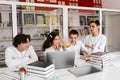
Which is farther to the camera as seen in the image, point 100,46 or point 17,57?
point 100,46

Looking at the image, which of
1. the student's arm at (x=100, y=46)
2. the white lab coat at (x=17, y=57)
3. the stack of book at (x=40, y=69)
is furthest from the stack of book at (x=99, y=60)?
the white lab coat at (x=17, y=57)

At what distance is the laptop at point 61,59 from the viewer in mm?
2086

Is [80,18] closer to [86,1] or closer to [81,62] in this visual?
[86,1]

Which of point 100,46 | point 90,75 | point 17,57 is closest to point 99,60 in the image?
point 90,75

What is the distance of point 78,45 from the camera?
3.12m

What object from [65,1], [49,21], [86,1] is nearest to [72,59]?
[49,21]

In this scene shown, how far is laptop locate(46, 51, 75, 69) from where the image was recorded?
2086mm

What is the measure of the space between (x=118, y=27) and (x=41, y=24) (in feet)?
8.08

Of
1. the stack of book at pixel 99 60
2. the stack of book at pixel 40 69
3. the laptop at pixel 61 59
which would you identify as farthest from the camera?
the stack of book at pixel 99 60

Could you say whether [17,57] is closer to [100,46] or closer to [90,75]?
[90,75]

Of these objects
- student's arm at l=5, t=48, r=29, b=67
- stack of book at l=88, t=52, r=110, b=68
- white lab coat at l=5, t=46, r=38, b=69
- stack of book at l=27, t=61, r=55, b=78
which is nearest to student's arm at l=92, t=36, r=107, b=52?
stack of book at l=88, t=52, r=110, b=68

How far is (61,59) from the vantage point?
84.5 inches

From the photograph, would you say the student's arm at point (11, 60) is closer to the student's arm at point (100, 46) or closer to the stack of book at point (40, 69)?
the stack of book at point (40, 69)

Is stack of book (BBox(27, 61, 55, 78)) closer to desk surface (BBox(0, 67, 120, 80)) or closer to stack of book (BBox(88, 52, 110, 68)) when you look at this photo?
desk surface (BBox(0, 67, 120, 80))
